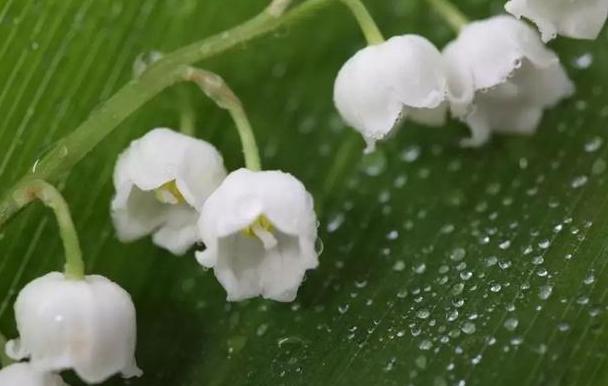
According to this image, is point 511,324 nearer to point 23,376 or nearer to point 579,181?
point 579,181

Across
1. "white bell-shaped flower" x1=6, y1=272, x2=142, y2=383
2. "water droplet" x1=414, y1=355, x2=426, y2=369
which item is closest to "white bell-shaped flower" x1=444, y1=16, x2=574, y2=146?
"water droplet" x1=414, y1=355, x2=426, y2=369

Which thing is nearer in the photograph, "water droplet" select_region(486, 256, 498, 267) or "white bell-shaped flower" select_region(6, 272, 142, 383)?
"white bell-shaped flower" select_region(6, 272, 142, 383)

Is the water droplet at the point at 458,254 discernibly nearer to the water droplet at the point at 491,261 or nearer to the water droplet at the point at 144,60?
the water droplet at the point at 491,261

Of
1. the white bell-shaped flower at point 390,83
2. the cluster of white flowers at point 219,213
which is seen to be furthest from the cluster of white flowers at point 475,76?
the cluster of white flowers at point 219,213

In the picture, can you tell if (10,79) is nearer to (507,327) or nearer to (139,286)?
(139,286)

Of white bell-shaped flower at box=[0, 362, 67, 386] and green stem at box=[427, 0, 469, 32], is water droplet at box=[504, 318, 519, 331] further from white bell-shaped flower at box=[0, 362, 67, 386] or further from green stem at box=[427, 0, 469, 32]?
white bell-shaped flower at box=[0, 362, 67, 386]
